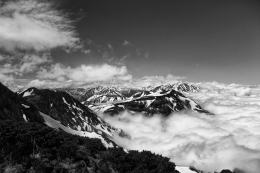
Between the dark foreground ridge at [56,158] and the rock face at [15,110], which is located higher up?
the rock face at [15,110]

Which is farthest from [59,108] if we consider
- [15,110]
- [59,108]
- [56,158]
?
[56,158]

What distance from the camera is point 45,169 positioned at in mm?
14523

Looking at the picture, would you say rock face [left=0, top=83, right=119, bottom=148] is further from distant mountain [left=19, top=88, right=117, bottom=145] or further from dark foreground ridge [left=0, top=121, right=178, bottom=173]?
dark foreground ridge [left=0, top=121, right=178, bottom=173]

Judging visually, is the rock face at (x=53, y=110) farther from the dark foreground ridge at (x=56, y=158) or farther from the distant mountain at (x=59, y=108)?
the dark foreground ridge at (x=56, y=158)

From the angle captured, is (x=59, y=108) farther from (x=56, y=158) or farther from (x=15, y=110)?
(x=56, y=158)

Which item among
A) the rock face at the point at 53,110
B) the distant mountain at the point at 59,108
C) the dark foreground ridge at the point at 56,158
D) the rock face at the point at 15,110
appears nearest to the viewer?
the dark foreground ridge at the point at 56,158

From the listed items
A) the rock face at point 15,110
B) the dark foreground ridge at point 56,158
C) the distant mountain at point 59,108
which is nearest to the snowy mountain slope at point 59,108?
the distant mountain at point 59,108

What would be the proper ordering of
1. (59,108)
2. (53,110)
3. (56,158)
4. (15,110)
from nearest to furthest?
(56,158) < (15,110) < (53,110) < (59,108)

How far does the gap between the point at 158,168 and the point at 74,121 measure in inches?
6072

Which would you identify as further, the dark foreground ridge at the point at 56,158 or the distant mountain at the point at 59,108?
the distant mountain at the point at 59,108

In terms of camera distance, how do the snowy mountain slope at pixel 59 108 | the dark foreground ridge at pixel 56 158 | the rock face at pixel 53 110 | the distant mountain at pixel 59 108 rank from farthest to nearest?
1. the snowy mountain slope at pixel 59 108
2. the distant mountain at pixel 59 108
3. the rock face at pixel 53 110
4. the dark foreground ridge at pixel 56 158

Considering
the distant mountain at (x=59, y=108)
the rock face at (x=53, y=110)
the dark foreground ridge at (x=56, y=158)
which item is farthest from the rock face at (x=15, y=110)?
the distant mountain at (x=59, y=108)

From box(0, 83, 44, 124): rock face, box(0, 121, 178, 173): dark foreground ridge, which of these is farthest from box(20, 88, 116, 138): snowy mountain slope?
box(0, 121, 178, 173): dark foreground ridge

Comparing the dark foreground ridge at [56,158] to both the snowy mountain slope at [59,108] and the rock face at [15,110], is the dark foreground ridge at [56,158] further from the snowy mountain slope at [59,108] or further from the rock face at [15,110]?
the snowy mountain slope at [59,108]
